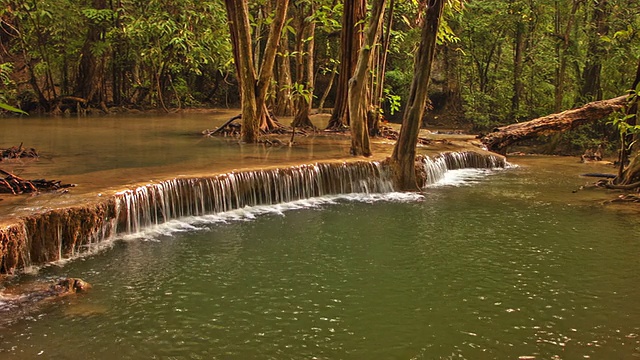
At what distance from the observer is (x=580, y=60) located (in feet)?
57.4

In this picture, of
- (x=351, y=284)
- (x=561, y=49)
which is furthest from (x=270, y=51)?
(x=561, y=49)

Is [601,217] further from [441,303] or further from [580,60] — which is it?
[580,60]

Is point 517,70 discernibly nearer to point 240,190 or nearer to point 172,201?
point 240,190

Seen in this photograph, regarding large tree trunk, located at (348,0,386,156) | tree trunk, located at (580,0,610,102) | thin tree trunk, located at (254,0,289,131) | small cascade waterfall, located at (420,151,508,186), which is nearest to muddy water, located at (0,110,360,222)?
large tree trunk, located at (348,0,386,156)

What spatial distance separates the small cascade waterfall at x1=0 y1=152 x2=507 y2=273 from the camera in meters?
6.91

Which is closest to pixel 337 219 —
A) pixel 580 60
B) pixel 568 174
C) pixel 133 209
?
pixel 133 209

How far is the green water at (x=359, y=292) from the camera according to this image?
16.9ft

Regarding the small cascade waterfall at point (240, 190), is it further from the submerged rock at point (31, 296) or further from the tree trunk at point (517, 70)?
the tree trunk at point (517, 70)

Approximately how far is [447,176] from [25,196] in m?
Answer: 9.43

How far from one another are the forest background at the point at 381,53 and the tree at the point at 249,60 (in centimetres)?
262

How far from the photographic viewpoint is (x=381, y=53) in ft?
54.4

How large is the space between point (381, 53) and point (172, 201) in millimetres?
9452

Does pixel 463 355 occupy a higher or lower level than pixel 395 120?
lower

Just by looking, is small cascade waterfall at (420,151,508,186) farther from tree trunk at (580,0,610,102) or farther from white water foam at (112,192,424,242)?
tree trunk at (580,0,610,102)
